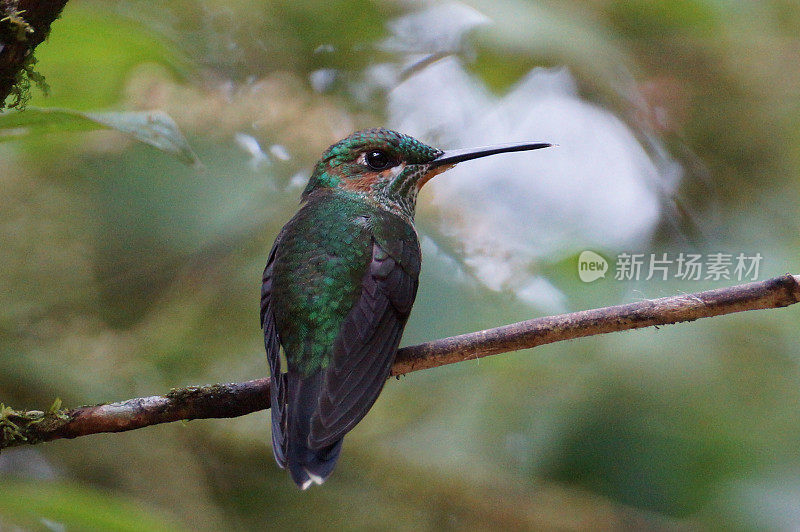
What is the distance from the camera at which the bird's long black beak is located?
2528 mm

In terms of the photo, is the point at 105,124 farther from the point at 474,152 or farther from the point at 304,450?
the point at 474,152

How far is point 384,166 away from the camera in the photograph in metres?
2.82

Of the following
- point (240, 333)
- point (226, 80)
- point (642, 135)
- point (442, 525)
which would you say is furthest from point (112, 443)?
point (642, 135)

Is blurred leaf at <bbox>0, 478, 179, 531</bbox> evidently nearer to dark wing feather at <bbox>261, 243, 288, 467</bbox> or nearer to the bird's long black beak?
dark wing feather at <bbox>261, 243, 288, 467</bbox>

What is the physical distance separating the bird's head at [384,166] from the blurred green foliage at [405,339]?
0.54m

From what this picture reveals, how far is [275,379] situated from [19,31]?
1029mm

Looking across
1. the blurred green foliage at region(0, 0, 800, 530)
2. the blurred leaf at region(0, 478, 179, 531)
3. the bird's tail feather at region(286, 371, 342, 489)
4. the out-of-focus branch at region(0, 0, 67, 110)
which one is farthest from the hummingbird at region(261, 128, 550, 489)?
the out-of-focus branch at region(0, 0, 67, 110)

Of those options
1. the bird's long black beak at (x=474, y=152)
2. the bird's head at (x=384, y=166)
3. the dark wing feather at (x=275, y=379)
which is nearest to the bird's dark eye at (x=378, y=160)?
the bird's head at (x=384, y=166)

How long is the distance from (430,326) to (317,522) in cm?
117

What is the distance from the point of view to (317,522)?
3584mm

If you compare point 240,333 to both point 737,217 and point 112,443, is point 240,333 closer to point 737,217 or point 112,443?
point 112,443

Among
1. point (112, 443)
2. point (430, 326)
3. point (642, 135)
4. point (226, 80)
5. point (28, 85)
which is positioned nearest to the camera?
point (28, 85)

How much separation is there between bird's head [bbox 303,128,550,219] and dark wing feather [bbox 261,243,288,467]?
48 centimetres

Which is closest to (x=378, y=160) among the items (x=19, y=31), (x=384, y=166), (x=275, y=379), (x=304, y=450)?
(x=384, y=166)
